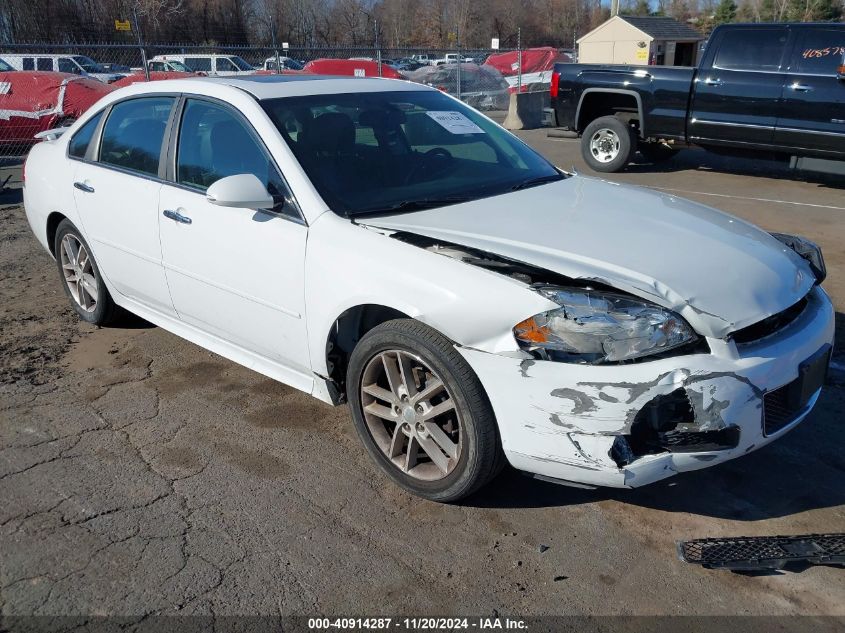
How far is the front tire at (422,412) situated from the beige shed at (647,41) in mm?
23906

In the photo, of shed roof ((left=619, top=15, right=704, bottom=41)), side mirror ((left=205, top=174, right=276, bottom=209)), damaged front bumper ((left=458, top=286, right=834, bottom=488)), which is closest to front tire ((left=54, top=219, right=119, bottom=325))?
side mirror ((left=205, top=174, right=276, bottom=209))

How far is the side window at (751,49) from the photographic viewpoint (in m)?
9.64

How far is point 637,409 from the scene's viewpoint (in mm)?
2631

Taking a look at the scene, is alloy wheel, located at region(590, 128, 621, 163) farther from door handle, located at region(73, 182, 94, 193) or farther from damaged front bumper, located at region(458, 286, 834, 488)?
damaged front bumper, located at region(458, 286, 834, 488)

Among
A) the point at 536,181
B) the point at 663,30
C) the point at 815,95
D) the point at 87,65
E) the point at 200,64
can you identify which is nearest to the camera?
the point at 536,181

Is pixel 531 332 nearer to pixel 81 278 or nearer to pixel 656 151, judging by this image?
pixel 81 278

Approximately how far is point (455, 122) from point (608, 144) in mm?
7529

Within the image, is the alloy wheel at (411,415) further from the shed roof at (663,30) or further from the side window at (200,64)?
→ the shed roof at (663,30)

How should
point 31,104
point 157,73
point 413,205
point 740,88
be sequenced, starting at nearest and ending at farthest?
point 413,205
point 740,88
point 31,104
point 157,73

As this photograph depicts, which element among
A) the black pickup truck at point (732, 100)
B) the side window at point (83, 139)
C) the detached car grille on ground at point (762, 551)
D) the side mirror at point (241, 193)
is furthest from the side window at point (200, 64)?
the detached car grille on ground at point (762, 551)

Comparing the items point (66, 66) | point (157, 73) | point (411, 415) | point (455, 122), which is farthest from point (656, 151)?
point (66, 66)

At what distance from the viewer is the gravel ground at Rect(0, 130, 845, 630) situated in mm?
2654

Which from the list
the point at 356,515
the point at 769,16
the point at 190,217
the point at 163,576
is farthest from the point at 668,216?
A: the point at 769,16

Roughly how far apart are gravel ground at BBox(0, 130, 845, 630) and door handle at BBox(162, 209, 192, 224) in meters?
1.01
